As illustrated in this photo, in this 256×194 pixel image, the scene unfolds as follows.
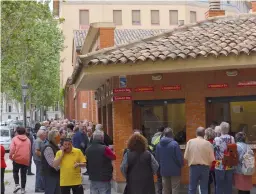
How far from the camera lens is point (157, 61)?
48.1 feet

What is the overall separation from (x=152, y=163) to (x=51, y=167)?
270 cm

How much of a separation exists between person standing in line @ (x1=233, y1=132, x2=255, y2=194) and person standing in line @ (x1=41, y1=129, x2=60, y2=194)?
3704 mm

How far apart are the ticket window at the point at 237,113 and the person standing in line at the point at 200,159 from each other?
3.32 metres

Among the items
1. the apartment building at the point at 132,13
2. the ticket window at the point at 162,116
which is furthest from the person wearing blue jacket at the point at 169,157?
the apartment building at the point at 132,13

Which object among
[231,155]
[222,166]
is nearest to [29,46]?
[222,166]

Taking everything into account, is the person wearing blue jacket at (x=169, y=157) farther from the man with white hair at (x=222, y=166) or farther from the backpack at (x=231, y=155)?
the backpack at (x=231, y=155)

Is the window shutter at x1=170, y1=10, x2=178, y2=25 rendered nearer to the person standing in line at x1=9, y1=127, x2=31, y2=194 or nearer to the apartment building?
the apartment building

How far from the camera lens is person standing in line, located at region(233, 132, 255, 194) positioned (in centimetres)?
1203

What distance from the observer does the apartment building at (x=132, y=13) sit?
6925 cm

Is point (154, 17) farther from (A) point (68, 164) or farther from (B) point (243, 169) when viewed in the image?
(A) point (68, 164)

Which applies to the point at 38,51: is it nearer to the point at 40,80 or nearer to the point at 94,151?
the point at 40,80

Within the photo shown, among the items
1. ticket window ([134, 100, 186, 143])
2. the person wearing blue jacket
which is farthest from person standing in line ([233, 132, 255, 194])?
ticket window ([134, 100, 186, 143])

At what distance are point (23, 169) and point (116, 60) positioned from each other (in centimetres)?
409

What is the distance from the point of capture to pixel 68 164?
11.1 metres
